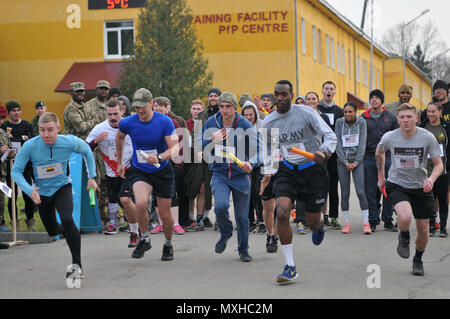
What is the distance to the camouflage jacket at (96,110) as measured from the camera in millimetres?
13039

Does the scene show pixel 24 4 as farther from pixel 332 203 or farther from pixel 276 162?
pixel 276 162

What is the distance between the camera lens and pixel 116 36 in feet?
120

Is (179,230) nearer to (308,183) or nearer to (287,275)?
(308,183)

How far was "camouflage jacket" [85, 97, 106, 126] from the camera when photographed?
42.8 feet

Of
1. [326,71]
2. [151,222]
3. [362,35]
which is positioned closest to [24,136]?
[151,222]

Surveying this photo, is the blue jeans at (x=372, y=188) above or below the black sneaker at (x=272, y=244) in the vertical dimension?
above

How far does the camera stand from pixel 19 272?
342 inches

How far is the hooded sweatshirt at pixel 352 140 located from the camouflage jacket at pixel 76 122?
4146 mm

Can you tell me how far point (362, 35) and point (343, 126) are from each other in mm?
41701

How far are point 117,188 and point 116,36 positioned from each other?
26386mm

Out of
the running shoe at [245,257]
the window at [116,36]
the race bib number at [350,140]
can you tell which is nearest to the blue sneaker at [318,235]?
the running shoe at [245,257]

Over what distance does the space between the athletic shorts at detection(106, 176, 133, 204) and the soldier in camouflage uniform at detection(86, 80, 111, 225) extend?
38 centimetres

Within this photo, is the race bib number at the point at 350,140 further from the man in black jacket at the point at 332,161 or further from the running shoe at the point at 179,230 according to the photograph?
the running shoe at the point at 179,230

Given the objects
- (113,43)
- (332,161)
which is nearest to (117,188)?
(332,161)
